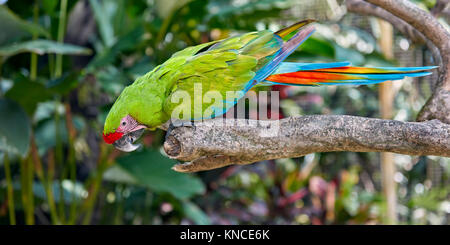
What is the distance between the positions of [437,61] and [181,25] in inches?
30.4

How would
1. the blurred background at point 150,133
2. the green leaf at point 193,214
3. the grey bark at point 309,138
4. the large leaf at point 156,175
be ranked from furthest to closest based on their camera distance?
the green leaf at point 193,214 < the large leaf at point 156,175 < the blurred background at point 150,133 < the grey bark at point 309,138

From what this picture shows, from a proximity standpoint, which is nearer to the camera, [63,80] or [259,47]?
[259,47]

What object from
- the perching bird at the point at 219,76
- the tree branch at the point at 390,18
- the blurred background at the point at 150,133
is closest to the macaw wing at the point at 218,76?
the perching bird at the point at 219,76

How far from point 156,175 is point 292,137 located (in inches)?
31.7

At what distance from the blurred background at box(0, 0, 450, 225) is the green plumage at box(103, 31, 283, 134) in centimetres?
15

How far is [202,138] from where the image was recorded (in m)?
0.57

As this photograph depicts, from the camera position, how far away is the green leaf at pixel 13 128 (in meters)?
1.13

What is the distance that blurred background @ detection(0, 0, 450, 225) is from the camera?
1.19 meters

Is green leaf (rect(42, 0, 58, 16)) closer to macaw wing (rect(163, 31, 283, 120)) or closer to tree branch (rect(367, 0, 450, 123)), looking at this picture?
macaw wing (rect(163, 31, 283, 120))

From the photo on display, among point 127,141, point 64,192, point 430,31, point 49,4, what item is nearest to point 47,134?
point 64,192

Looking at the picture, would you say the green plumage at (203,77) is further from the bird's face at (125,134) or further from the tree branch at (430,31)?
the tree branch at (430,31)

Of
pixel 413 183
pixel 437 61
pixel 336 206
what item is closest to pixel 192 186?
pixel 336 206

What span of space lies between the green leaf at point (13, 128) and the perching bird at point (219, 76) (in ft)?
2.08

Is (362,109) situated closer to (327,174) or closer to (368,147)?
(327,174)
